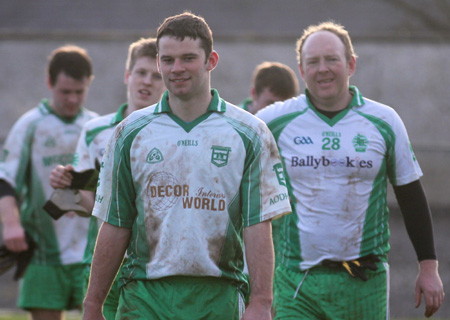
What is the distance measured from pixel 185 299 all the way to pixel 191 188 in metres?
0.54

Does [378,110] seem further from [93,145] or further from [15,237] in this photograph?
[15,237]

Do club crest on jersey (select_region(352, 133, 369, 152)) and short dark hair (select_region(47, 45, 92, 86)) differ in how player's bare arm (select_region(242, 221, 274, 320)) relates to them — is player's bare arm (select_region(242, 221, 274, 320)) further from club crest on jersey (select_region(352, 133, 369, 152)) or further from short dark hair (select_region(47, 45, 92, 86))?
short dark hair (select_region(47, 45, 92, 86))

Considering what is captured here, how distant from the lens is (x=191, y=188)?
14.8ft

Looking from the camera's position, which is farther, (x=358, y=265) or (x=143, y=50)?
(x=143, y=50)

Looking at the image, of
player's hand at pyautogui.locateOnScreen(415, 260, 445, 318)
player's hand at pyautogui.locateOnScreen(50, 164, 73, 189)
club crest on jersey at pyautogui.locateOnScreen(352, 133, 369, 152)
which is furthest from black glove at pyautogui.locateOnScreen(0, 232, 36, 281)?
player's hand at pyautogui.locateOnScreen(415, 260, 445, 318)

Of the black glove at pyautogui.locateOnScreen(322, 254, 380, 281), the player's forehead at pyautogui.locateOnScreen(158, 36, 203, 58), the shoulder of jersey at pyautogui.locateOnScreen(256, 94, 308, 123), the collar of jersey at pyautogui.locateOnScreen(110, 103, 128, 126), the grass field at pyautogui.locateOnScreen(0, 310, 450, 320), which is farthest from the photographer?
the grass field at pyautogui.locateOnScreen(0, 310, 450, 320)

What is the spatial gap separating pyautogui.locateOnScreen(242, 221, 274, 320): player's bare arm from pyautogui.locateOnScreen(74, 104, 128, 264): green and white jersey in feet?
7.19

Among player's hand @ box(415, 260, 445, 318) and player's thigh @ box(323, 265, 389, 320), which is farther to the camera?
player's thigh @ box(323, 265, 389, 320)

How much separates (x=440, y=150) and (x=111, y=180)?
19615 millimetres

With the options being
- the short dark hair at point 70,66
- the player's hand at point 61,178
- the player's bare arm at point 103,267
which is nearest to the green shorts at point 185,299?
the player's bare arm at point 103,267

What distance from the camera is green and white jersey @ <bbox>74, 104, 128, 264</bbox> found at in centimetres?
643

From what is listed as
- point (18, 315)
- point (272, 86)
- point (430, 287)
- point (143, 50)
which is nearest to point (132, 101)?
point (143, 50)

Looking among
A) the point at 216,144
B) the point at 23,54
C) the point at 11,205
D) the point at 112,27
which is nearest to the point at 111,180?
the point at 216,144

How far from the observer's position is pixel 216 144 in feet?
14.9
